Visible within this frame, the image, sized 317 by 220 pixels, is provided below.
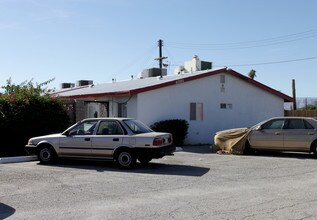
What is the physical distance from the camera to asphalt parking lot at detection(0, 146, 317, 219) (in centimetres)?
704

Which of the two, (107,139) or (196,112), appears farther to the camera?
(196,112)

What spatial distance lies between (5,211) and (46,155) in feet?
19.8

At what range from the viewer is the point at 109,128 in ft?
41.2

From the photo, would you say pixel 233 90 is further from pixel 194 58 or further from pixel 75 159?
pixel 75 159

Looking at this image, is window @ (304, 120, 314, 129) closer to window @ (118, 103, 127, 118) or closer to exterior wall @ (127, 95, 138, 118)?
exterior wall @ (127, 95, 138, 118)

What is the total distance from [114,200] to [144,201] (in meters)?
0.58

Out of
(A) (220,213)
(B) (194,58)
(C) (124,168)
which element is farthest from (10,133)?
(B) (194,58)

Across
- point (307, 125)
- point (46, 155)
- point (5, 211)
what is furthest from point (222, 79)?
point (5, 211)

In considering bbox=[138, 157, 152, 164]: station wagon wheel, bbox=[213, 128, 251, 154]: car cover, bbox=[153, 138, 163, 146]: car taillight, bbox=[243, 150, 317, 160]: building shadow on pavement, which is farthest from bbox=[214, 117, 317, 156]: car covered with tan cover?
bbox=[153, 138, 163, 146]: car taillight

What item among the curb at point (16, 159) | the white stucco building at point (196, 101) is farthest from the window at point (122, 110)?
the curb at point (16, 159)

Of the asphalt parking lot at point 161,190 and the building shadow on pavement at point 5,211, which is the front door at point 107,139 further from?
the building shadow on pavement at point 5,211

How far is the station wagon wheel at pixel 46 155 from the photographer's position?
13078 millimetres

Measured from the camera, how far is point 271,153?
55.1 feet

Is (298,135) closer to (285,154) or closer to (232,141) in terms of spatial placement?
(285,154)
